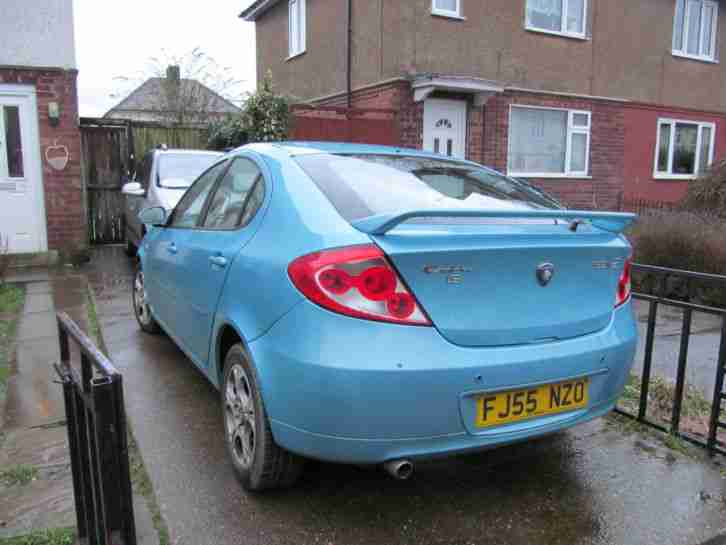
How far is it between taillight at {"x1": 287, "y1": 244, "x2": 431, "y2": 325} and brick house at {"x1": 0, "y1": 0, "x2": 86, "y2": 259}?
25.9 feet

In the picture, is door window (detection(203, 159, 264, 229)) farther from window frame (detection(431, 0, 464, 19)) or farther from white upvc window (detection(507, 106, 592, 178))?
white upvc window (detection(507, 106, 592, 178))

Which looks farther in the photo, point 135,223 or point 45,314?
point 135,223

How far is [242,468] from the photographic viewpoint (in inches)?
112

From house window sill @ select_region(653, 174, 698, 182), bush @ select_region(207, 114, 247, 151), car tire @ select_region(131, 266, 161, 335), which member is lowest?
car tire @ select_region(131, 266, 161, 335)

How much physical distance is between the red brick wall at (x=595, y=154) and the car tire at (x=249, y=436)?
11333mm

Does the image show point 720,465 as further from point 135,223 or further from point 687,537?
point 135,223

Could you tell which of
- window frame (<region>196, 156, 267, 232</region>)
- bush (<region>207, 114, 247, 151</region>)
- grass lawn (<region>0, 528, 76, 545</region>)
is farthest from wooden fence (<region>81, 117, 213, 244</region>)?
grass lawn (<region>0, 528, 76, 545</region>)

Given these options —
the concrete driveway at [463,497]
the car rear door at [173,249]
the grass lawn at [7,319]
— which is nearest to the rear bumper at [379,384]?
the concrete driveway at [463,497]

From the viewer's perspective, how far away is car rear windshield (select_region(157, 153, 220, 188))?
848 centimetres

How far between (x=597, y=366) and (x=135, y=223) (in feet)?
25.5

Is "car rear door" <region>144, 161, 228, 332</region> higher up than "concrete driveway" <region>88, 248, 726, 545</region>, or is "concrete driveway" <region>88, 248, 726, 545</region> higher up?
"car rear door" <region>144, 161, 228, 332</region>

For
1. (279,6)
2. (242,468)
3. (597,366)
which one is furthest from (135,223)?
(279,6)

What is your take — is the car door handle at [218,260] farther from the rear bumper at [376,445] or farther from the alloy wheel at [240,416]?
the rear bumper at [376,445]

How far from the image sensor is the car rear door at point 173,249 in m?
3.91
